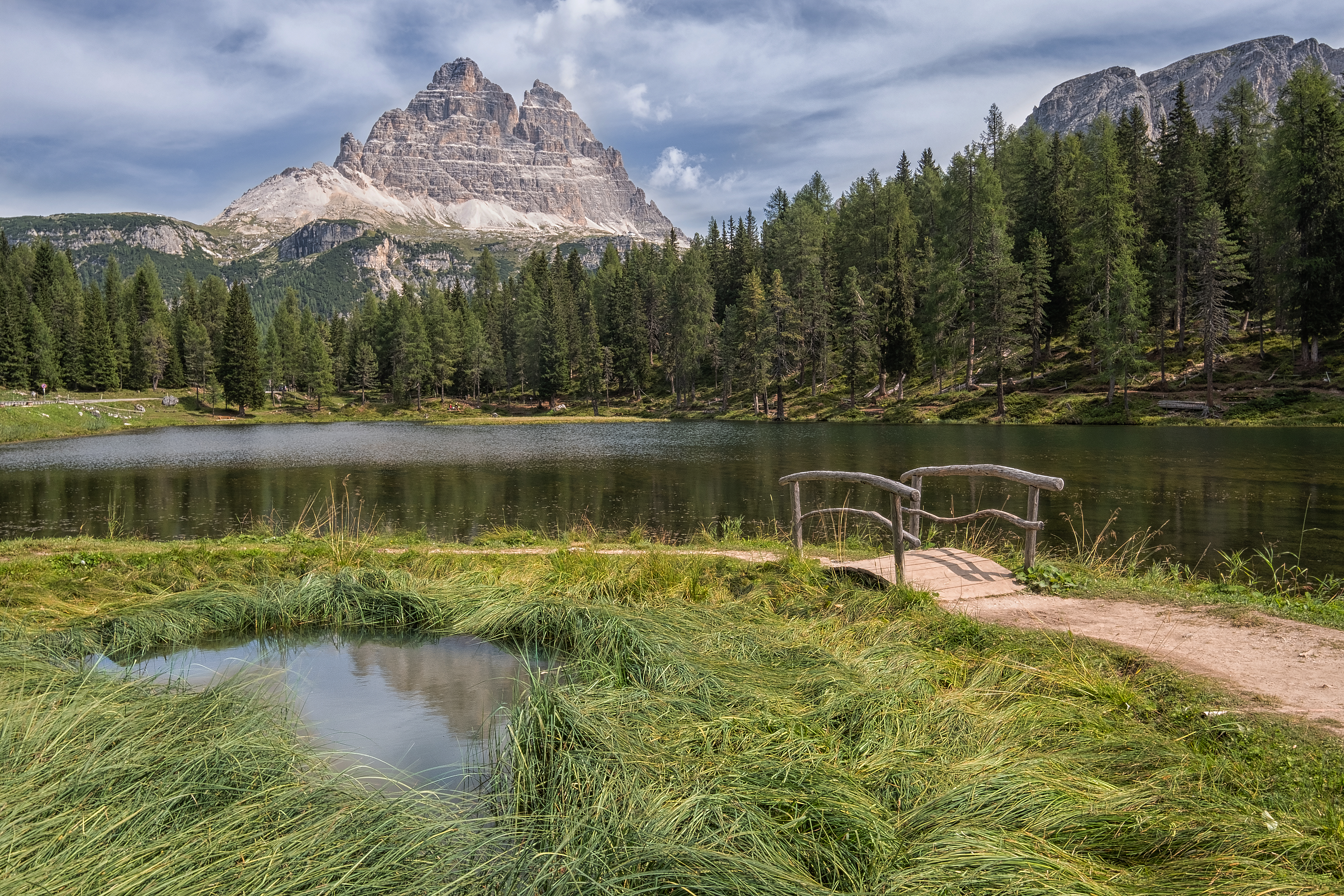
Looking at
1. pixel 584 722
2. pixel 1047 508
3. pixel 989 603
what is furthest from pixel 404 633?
pixel 1047 508

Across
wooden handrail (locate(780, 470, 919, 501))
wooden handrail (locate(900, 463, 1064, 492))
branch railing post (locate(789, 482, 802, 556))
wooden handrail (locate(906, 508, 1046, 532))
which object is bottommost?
branch railing post (locate(789, 482, 802, 556))

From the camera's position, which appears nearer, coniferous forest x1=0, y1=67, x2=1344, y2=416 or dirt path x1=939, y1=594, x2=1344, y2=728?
dirt path x1=939, y1=594, x2=1344, y2=728

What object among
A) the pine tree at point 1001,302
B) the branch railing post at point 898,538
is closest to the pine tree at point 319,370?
the pine tree at point 1001,302

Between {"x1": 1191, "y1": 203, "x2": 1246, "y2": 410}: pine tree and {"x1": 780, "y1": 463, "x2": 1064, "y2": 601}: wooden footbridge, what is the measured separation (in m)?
40.6

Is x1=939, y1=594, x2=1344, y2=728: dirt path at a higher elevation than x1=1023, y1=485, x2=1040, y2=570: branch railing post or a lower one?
lower

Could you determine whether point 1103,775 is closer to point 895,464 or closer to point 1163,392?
point 895,464

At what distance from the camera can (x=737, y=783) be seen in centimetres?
390

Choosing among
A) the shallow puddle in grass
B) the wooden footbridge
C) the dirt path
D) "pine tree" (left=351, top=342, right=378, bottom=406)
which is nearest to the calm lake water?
the wooden footbridge

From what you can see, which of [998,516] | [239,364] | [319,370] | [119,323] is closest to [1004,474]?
[998,516]

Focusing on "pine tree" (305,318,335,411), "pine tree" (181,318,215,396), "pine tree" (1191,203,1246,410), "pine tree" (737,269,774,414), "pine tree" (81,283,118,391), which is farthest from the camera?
"pine tree" (305,318,335,411)

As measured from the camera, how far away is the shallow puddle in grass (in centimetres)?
525

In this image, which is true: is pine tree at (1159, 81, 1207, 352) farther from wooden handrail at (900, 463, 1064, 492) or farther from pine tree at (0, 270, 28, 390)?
pine tree at (0, 270, 28, 390)

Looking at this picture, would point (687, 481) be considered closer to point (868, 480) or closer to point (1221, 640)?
point (868, 480)

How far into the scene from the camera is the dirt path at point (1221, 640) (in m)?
5.54
